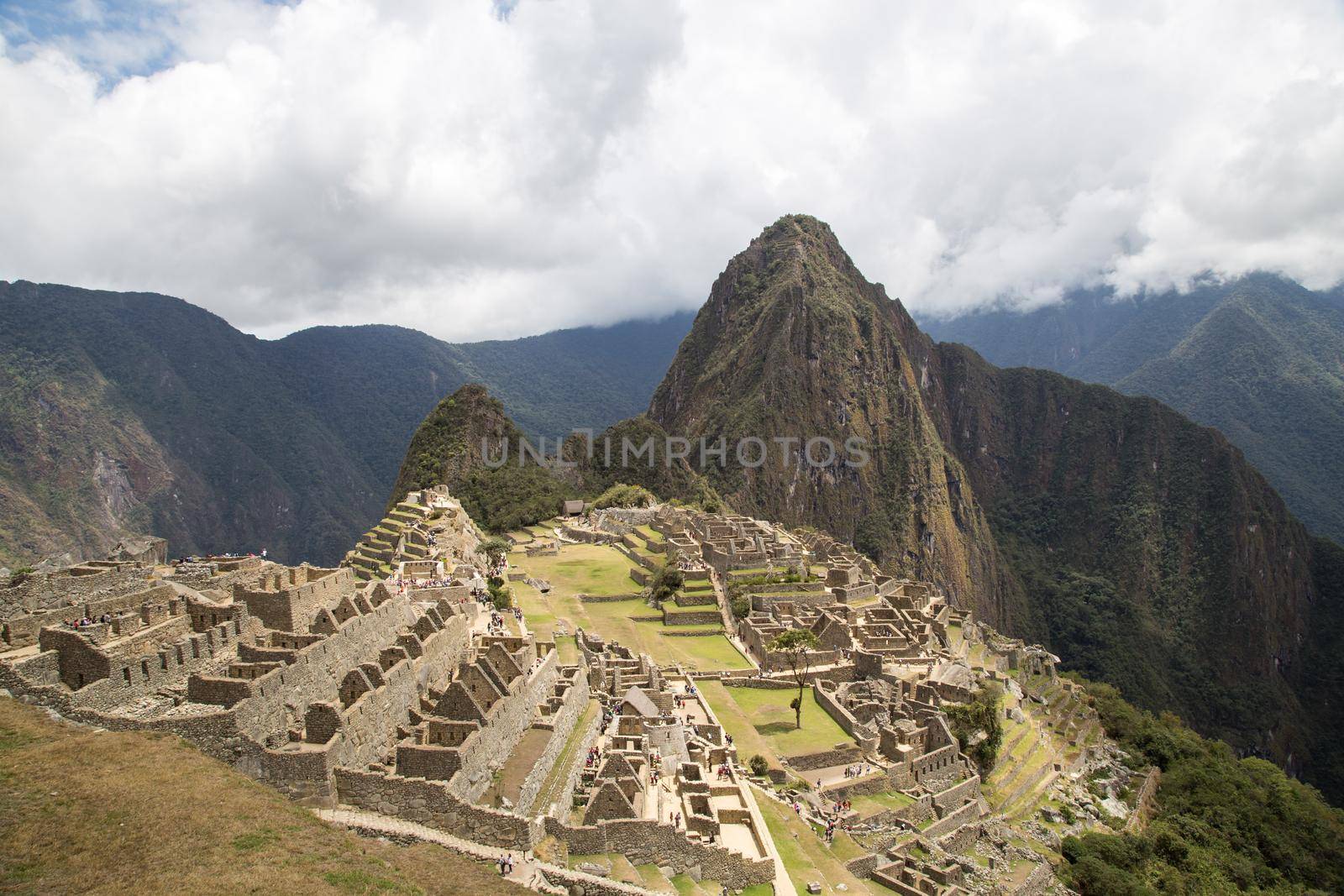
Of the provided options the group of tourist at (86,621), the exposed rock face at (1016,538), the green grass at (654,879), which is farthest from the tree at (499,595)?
the exposed rock face at (1016,538)

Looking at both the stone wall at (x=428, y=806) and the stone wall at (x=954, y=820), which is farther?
the stone wall at (x=954, y=820)

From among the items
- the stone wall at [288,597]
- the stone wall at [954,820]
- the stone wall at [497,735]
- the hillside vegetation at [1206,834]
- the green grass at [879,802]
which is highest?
the stone wall at [288,597]

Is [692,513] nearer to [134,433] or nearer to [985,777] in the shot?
[985,777]

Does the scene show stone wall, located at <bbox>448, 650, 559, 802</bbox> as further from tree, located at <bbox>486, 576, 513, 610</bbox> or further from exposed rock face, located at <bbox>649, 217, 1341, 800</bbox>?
exposed rock face, located at <bbox>649, 217, 1341, 800</bbox>

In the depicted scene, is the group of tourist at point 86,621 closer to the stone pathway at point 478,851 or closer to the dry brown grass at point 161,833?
the dry brown grass at point 161,833

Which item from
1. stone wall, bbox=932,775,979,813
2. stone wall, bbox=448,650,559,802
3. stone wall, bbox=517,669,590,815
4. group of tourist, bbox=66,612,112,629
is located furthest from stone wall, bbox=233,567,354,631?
stone wall, bbox=932,775,979,813

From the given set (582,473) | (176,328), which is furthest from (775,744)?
(176,328)
